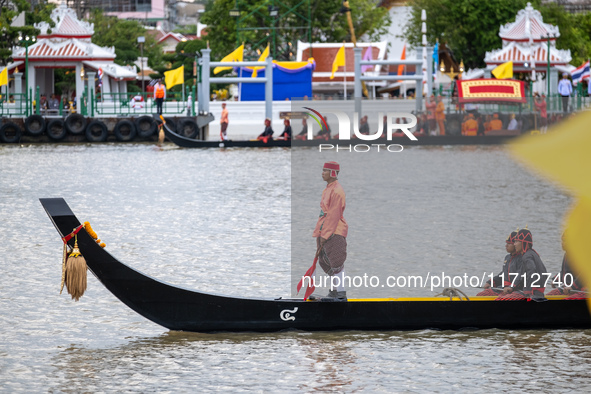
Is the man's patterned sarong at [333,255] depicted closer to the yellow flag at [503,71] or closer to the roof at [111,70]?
the yellow flag at [503,71]

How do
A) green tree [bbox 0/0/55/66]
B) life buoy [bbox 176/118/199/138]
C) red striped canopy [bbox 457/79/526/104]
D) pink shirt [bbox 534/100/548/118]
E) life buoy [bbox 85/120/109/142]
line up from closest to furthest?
1. pink shirt [bbox 534/100/548/118]
2. red striped canopy [bbox 457/79/526/104]
3. life buoy [bbox 85/120/109/142]
4. life buoy [bbox 176/118/199/138]
5. green tree [bbox 0/0/55/66]

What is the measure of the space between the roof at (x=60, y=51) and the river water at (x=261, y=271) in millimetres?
22325

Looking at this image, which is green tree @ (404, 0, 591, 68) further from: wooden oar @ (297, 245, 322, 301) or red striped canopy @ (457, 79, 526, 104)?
wooden oar @ (297, 245, 322, 301)

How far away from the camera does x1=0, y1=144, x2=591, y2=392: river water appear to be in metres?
8.31

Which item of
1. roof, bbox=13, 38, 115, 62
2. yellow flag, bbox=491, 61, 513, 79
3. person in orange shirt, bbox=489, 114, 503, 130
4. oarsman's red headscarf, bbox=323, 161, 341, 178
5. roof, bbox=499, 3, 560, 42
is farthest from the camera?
roof, bbox=499, 3, 560, 42

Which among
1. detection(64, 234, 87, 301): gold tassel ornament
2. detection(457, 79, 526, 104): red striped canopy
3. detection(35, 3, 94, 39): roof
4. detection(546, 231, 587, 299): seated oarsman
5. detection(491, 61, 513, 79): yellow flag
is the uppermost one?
detection(35, 3, 94, 39): roof

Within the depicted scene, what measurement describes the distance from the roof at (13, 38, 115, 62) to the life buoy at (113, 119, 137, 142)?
9189 mm

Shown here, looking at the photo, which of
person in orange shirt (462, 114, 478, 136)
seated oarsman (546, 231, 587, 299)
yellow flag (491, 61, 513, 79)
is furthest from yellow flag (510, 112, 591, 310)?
yellow flag (491, 61, 513, 79)

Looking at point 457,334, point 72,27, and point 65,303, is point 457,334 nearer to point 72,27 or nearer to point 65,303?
point 65,303

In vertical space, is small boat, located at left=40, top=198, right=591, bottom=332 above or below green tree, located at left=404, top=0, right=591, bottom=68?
below

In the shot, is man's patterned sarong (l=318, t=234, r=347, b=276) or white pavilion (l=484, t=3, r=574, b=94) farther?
white pavilion (l=484, t=3, r=574, b=94)

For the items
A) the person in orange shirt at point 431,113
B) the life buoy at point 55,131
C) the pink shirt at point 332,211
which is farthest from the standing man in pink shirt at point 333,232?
the life buoy at point 55,131

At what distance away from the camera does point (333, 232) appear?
9125 millimetres

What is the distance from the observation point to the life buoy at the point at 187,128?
3847 centimetres
